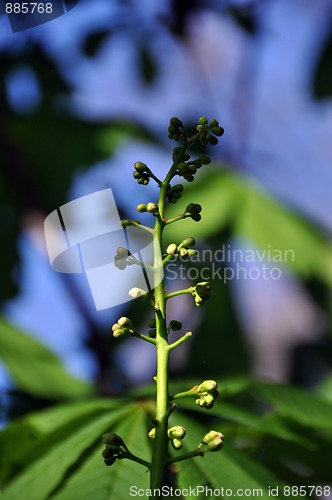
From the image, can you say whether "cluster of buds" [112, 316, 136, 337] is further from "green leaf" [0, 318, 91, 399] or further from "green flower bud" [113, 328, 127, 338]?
"green leaf" [0, 318, 91, 399]

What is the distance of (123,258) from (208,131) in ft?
0.28

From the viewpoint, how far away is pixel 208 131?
0.37 m

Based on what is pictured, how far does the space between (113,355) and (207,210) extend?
37 cm

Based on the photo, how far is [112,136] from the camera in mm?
1653

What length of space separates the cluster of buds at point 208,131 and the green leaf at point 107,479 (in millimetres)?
244

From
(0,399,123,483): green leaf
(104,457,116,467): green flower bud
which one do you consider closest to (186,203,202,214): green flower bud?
(104,457,116,467): green flower bud

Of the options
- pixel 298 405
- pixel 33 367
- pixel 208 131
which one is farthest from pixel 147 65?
pixel 208 131

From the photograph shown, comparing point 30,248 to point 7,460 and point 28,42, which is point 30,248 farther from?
point 7,460

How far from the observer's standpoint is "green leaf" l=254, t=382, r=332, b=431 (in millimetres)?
710

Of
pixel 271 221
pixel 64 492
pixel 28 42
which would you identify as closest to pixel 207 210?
pixel 271 221

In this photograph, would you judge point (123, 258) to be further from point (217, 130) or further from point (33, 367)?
point (33, 367)

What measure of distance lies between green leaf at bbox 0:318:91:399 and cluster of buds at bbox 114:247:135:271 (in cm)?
79

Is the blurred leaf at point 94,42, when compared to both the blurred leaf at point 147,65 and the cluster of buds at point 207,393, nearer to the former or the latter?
the blurred leaf at point 147,65

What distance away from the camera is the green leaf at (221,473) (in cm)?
51
